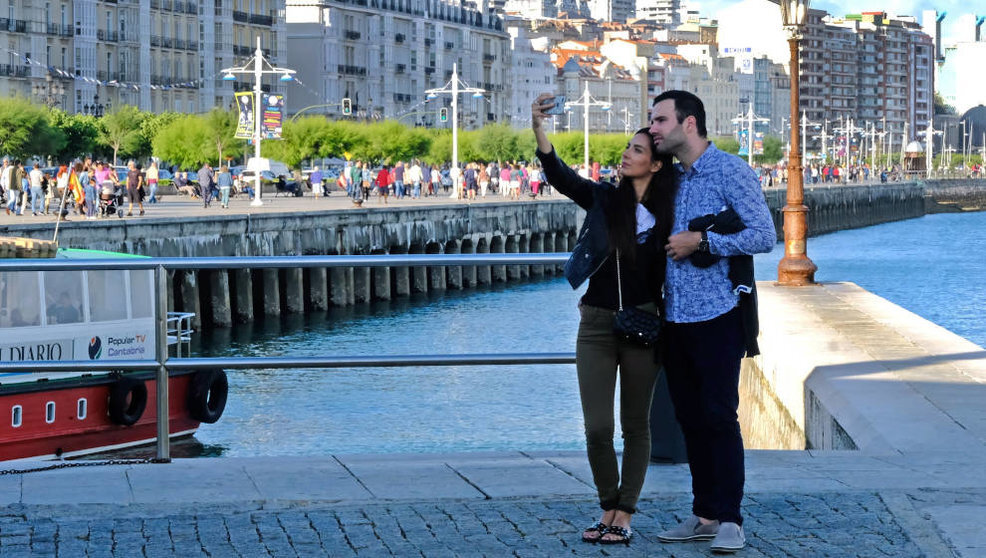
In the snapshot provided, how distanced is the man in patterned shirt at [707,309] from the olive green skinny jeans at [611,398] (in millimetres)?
125

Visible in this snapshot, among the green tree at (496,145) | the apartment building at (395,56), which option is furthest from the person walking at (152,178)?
the green tree at (496,145)

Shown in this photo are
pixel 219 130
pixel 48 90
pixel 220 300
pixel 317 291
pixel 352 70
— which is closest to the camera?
pixel 220 300

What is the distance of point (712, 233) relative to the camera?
5.96 m

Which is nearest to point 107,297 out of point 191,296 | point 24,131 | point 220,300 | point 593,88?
point 191,296

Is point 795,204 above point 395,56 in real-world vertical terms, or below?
below

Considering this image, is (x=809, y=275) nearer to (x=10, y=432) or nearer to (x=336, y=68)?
(x=10, y=432)

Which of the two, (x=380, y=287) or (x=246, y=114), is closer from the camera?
(x=380, y=287)

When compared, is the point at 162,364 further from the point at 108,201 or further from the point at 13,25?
the point at 13,25

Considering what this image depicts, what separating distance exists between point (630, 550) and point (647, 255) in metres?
1.02

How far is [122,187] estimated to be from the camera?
52.9 m

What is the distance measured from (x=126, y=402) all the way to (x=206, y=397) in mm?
1814

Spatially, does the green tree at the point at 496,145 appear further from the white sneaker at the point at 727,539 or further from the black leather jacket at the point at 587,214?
the white sneaker at the point at 727,539

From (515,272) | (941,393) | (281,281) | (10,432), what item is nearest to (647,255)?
(941,393)

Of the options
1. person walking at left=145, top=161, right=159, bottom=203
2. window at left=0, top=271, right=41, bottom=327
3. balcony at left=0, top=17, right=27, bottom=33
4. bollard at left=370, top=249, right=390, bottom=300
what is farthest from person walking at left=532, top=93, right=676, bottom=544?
balcony at left=0, top=17, right=27, bottom=33
